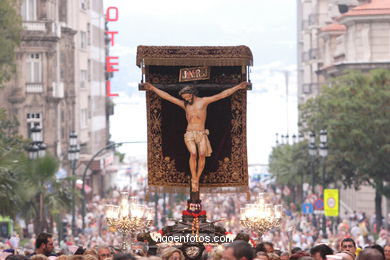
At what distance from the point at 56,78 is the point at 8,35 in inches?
628

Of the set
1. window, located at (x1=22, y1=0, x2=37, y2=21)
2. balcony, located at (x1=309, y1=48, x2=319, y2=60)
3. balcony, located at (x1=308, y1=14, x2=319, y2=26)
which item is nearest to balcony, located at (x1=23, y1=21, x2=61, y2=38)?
window, located at (x1=22, y1=0, x2=37, y2=21)

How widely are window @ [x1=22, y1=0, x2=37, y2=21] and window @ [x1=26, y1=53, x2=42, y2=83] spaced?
1875mm

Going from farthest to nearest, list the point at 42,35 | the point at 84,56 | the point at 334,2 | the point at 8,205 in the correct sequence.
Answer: the point at 334,2
the point at 84,56
the point at 42,35
the point at 8,205

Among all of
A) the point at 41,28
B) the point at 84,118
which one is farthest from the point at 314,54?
the point at 41,28

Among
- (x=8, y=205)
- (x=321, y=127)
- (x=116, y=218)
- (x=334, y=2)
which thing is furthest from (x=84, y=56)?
(x=116, y=218)

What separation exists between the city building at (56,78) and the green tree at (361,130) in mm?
12820

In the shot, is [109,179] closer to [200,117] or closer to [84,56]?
[84,56]

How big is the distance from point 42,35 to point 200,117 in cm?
5905

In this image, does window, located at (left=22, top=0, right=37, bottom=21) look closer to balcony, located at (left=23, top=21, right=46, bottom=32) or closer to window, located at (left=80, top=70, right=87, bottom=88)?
balcony, located at (left=23, top=21, right=46, bottom=32)

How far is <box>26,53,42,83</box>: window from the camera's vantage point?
82.6 meters

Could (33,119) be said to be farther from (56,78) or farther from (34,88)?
(56,78)

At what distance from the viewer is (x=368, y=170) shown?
73.9 meters

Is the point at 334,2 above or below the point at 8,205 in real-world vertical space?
above

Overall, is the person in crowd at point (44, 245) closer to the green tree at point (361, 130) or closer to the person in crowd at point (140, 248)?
the person in crowd at point (140, 248)
